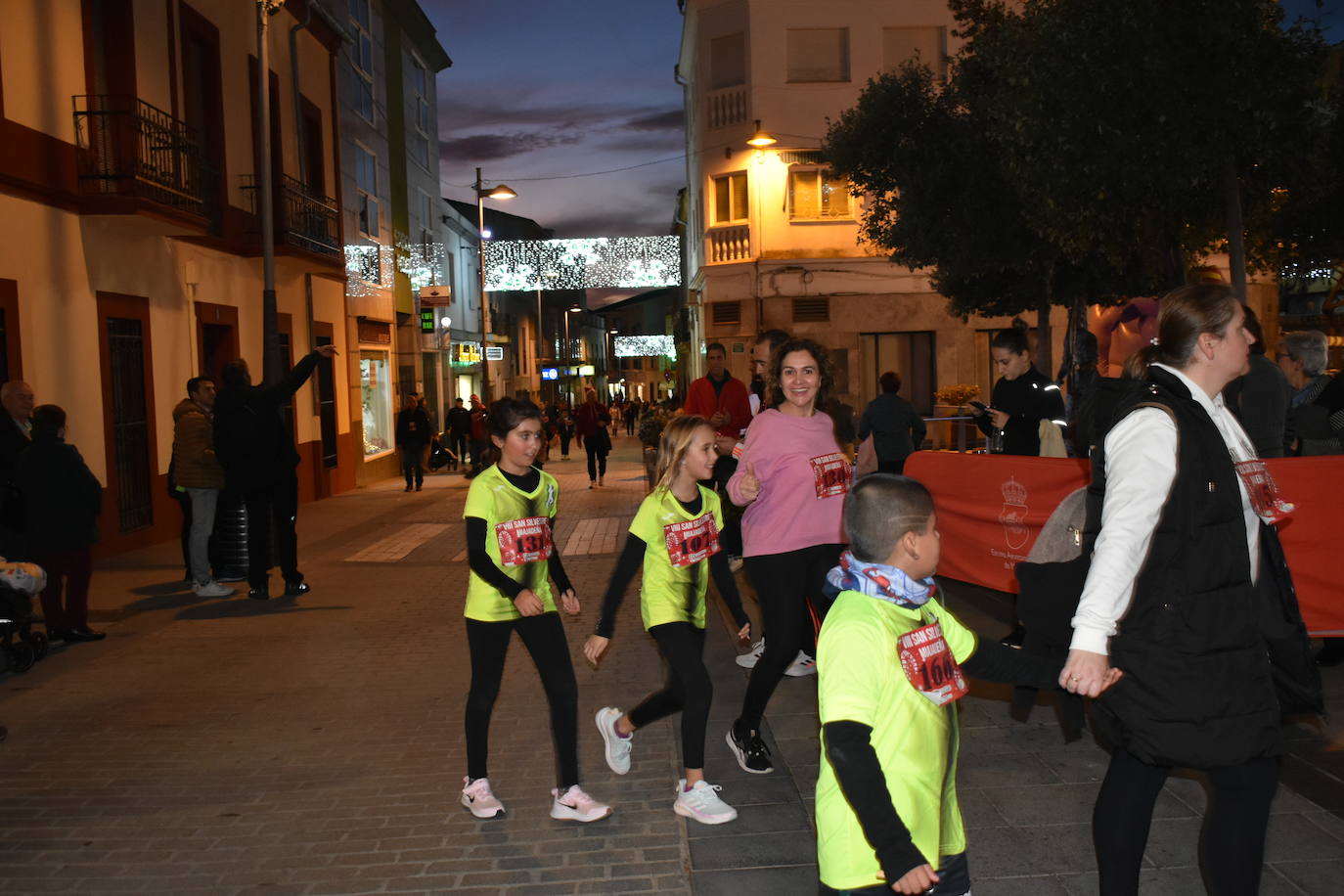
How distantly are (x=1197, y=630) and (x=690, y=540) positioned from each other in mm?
2243

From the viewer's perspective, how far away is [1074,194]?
1131 cm

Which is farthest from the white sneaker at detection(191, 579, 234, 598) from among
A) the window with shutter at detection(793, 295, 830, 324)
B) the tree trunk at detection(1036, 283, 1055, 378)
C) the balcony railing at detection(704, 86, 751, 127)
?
the balcony railing at detection(704, 86, 751, 127)

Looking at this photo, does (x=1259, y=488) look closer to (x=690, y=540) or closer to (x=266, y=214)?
(x=690, y=540)

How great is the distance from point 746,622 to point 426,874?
1.71m

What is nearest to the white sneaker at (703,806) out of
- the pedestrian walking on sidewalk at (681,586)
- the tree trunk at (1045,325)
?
the pedestrian walking on sidewalk at (681,586)

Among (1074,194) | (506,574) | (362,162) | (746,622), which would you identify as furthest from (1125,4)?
(362,162)

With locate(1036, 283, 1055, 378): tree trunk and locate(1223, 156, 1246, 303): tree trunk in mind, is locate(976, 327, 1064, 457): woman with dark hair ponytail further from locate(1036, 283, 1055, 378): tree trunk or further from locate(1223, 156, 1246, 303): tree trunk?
locate(1036, 283, 1055, 378): tree trunk

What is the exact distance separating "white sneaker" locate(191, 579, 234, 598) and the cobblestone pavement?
1.41 m

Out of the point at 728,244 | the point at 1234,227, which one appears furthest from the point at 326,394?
the point at 1234,227

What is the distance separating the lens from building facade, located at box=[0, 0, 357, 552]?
11578mm

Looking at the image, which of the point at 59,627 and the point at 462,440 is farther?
the point at 462,440

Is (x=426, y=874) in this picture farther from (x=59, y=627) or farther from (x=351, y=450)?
(x=351, y=450)

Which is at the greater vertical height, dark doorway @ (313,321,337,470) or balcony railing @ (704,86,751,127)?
balcony railing @ (704,86,751,127)

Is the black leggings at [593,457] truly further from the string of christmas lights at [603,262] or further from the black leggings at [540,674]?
the black leggings at [540,674]
